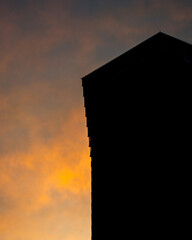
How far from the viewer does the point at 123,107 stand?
956cm

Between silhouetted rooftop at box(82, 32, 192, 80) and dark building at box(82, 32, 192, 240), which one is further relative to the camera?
silhouetted rooftop at box(82, 32, 192, 80)

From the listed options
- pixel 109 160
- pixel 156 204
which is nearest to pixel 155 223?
pixel 156 204

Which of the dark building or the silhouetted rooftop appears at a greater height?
the silhouetted rooftop

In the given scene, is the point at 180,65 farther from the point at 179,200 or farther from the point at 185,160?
the point at 179,200

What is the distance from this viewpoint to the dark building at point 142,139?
7.24 meters

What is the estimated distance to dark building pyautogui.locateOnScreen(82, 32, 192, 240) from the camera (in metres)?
7.24

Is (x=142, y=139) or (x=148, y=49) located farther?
(x=148, y=49)

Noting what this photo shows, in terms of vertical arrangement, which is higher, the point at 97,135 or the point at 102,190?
the point at 97,135

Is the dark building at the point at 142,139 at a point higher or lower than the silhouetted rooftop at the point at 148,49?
lower

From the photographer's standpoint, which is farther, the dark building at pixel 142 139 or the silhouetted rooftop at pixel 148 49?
the silhouetted rooftop at pixel 148 49

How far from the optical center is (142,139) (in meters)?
8.51

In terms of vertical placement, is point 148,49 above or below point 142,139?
above

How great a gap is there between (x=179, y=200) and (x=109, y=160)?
291 cm

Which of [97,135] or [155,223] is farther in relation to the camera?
[97,135]
